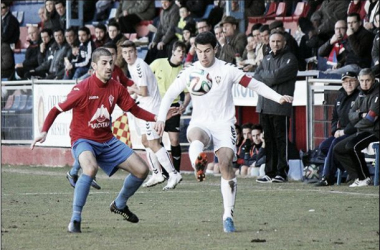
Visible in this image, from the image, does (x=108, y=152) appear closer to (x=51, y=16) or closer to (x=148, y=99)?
(x=148, y=99)

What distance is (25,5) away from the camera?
97.4 ft

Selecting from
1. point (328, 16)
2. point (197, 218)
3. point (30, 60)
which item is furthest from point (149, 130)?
point (30, 60)

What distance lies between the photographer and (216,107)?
39.0 feet

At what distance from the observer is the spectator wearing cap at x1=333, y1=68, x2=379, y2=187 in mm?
15680

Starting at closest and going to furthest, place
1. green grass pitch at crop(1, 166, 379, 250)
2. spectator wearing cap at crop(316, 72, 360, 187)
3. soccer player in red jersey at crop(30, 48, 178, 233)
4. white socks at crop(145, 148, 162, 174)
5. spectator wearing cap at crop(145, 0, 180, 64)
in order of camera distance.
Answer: green grass pitch at crop(1, 166, 379, 250) → soccer player in red jersey at crop(30, 48, 178, 233) → spectator wearing cap at crop(316, 72, 360, 187) → white socks at crop(145, 148, 162, 174) → spectator wearing cap at crop(145, 0, 180, 64)

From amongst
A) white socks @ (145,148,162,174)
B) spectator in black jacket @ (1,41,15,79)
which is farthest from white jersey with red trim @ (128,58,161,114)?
spectator in black jacket @ (1,41,15,79)

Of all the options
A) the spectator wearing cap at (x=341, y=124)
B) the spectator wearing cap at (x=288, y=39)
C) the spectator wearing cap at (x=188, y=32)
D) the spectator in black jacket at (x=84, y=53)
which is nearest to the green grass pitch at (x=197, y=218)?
the spectator wearing cap at (x=341, y=124)

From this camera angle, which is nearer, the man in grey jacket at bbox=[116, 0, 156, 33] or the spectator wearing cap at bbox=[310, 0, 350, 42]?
the spectator wearing cap at bbox=[310, 0, 350, 42]

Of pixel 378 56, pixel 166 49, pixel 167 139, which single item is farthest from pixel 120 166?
pixel 166 49

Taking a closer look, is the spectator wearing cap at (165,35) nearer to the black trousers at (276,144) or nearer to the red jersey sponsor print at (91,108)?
the black trousers at (276,144)

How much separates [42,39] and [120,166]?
13.5 meters

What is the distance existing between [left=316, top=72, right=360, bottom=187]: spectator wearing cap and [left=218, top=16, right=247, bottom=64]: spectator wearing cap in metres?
3.18

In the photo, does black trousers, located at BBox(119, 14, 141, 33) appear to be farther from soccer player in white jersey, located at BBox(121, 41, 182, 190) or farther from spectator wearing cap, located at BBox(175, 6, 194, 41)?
soccer player in white jersey, located at BBox(121, 41, 182, 190)

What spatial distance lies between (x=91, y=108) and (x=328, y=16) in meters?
8.57
